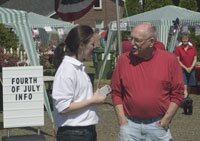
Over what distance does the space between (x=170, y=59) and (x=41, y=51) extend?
769 inches

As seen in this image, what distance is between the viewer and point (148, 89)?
200 inches

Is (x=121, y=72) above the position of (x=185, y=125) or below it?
above

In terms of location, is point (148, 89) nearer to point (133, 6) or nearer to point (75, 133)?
point (75, 133)

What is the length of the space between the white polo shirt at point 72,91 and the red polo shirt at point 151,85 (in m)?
0.54

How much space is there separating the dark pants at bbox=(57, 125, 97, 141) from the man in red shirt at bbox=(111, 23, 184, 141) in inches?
22.4

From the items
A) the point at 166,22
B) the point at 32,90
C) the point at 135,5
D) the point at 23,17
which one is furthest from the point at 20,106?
the point at 135,5

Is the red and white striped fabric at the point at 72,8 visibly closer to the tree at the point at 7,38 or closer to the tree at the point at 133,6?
the tree at the point at 7,38

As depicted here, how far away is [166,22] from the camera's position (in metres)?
18.0

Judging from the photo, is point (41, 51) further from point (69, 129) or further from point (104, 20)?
point (104, 20)

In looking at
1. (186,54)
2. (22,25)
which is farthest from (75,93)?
(186,54)

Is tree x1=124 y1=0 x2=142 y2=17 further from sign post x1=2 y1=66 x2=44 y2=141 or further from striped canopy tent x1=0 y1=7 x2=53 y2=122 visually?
sign post x1=2 y1=66 x2=44 y2=141

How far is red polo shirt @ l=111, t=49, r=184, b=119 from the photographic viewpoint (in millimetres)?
5078

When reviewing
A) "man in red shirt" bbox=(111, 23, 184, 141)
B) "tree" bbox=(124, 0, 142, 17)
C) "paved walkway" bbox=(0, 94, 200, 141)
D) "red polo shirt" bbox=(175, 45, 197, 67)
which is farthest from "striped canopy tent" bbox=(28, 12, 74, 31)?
"tree" bbox=(124, 0, 142, 17)

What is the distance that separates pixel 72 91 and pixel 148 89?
782 mm
